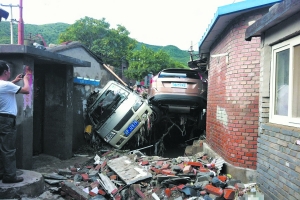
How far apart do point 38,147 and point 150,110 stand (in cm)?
340

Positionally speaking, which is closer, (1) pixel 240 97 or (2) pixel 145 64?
(1) pixel 240 97

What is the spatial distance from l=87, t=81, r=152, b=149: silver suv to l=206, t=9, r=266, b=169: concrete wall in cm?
301

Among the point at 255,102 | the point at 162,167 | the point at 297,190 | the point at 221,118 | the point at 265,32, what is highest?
the point at 265,32

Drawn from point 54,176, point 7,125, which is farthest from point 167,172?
point 7,125

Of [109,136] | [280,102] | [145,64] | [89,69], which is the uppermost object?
[145,64]

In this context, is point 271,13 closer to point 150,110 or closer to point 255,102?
point 255,102

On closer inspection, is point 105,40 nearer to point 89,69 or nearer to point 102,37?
point 102,37

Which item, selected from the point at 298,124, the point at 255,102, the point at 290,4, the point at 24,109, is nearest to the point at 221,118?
the point at 255,102

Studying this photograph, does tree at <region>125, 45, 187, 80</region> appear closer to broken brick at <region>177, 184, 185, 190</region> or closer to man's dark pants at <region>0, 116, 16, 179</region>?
broken brick at <region>177, 184, 185, 190</region>

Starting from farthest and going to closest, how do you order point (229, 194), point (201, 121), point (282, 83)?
point (201, 121) < point (229, 194) < point (282, 83)

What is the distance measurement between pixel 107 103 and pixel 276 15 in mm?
6283

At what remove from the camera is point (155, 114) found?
873cm

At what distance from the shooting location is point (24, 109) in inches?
209

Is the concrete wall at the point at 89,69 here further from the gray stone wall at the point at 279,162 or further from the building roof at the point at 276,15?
the gray stone wall at the point at 279,162
